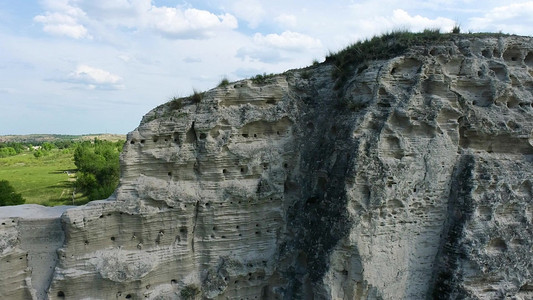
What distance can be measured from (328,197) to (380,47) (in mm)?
4388

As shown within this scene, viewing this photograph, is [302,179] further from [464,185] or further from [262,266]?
[464,185]

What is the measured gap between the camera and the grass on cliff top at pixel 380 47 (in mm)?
9946

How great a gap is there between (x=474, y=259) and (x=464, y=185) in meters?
1.73

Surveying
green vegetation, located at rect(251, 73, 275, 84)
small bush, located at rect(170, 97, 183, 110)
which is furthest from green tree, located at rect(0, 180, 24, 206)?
green vegetation, located at rect(251, 73, 275, 84)

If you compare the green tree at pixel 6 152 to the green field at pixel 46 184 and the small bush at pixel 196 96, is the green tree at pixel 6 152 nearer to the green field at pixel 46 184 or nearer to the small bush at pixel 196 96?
the green field at pixel 46 184

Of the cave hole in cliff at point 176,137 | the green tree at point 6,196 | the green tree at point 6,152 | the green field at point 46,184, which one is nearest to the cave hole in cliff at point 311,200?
the cave hole in cliff at point 176,137

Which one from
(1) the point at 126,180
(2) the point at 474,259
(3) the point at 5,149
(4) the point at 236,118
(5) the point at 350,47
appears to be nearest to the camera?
(2) the point at 474,259

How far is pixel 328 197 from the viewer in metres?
9.25

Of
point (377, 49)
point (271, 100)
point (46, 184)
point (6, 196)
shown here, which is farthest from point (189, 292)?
point (46, 184)

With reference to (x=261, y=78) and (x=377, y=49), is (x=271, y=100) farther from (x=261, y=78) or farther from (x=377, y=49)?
(x=377, y=49)

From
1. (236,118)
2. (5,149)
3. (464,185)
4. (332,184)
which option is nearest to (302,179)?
(332,184)

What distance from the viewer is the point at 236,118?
9.93 metres

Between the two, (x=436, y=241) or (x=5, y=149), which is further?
(x=5, y=149)

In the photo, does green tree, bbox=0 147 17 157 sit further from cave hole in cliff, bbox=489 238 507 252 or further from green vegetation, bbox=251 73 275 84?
cave hole in cliff, bbox=489 238 507 252
